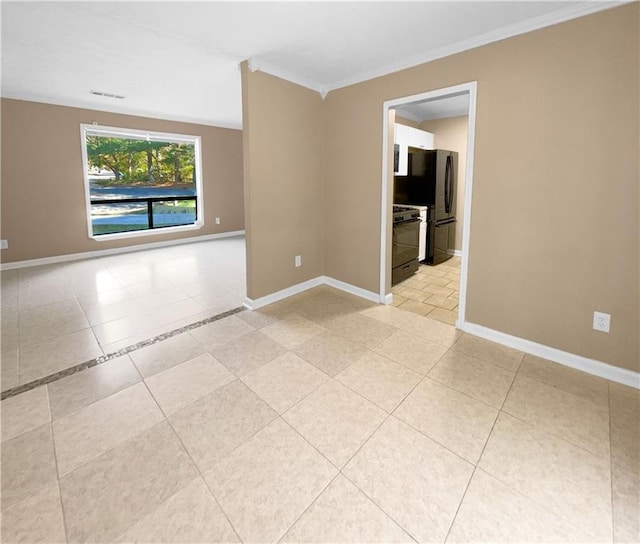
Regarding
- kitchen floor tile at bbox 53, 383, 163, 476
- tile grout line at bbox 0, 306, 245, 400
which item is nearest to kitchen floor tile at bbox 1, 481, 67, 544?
kitchen floor tile at bbox 53, 383, 163, 476

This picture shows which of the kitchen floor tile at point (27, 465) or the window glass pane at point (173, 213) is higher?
the window glass pane at point (173, 213)

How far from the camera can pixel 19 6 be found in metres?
2.19

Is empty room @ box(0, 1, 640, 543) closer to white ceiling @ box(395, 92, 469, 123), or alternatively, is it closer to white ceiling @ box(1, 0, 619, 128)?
white ceiling @ box(1, 0, 619, 128)

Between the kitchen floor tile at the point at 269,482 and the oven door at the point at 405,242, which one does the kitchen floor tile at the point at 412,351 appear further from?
the oven door at the point at 405,242

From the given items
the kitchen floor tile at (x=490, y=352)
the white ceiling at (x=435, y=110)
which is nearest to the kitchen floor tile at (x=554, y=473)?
the kitchen floor tile at (x=490, y=352)

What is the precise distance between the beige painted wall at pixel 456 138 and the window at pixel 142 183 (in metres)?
4.49

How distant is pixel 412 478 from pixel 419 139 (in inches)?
187

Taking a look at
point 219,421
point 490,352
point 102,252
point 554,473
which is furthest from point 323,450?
point 102,252

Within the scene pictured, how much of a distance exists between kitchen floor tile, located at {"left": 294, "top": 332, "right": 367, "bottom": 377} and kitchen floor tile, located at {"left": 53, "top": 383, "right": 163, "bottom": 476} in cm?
107

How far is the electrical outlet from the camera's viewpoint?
2172mm

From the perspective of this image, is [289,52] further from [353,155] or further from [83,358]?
[83,358]

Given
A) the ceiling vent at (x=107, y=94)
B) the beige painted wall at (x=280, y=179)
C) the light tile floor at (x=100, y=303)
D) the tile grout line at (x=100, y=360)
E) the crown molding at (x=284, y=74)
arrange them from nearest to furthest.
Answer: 1. the tile grout line at (x=100, y=360)
2. the light tile floor at (x=100, y=303)
3. the crown molding at (x=284, y=74)
4. the beige painted wall at (x=280, y=179)
5. the ceiling vent at (x=107, y=94)

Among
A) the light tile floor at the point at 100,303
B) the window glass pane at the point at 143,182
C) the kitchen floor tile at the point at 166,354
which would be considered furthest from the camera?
the window glass pane at the point at 143,182

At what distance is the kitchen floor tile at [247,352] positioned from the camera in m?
2.36
